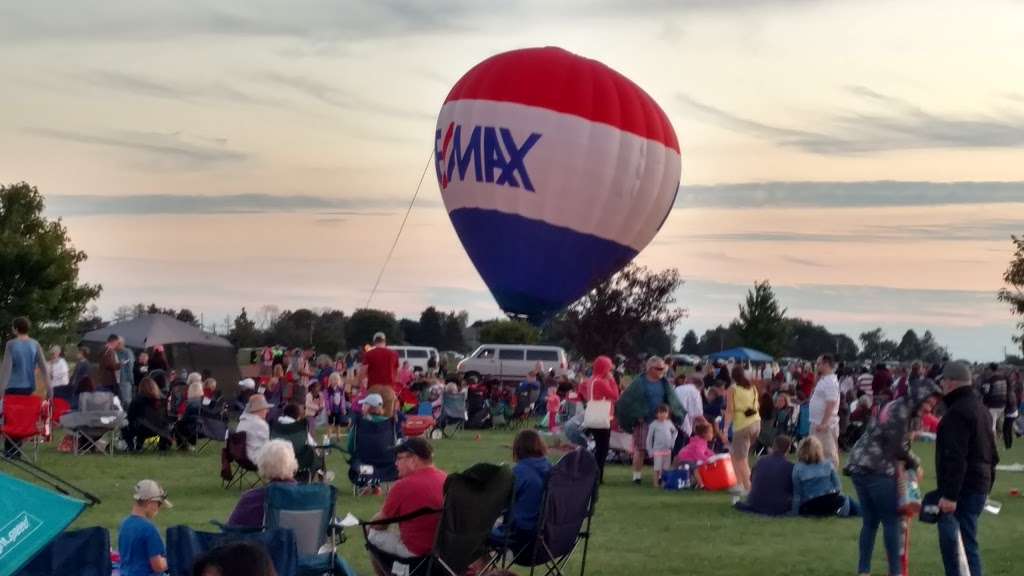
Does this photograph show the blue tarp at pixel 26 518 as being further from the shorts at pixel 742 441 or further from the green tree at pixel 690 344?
the green tree at pixel 690 344

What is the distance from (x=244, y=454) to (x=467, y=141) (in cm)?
971

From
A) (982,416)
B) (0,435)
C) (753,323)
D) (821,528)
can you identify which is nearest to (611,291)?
(753,323)

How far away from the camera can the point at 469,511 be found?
8.85 m

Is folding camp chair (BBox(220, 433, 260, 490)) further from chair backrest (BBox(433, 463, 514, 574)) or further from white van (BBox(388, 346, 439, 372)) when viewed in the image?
white van (BBox(388, 346, 439, 372))

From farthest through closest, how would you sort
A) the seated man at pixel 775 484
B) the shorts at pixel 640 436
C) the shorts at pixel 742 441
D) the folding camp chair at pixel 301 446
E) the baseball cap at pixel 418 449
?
1. the shorts at pixel 640 436
2. the shorts at pixel 742 441
3. the folding camp chair at pixel 301 446
4. the seated man at pixel 775 484
5. the baseball cap at pixel 418 449

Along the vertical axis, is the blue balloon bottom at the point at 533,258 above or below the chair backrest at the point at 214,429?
above

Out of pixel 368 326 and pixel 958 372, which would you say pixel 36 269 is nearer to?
pixel 368 326

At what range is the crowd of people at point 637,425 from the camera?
30.2ft

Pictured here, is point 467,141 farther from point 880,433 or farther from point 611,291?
point 611,291

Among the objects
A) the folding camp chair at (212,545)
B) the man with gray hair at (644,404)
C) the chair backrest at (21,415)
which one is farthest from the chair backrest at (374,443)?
the folding camp chair at (212,545)

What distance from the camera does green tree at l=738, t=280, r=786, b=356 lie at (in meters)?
76.9

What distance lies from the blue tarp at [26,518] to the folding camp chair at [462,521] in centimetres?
266

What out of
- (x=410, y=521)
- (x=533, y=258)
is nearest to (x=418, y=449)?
(x=410, y=521)

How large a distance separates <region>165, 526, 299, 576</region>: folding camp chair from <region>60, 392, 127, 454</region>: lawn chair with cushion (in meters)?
12.3
